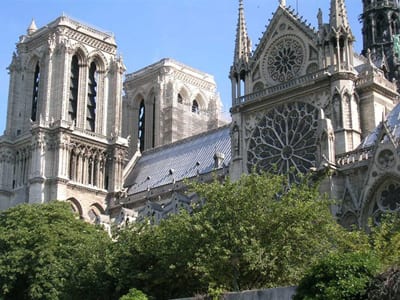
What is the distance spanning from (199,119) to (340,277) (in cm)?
6809

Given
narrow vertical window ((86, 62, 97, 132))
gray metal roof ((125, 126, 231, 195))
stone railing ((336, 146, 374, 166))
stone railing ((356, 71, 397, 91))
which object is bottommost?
stone railing ((336, 146, 374, 166))

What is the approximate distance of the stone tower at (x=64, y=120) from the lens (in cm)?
6894

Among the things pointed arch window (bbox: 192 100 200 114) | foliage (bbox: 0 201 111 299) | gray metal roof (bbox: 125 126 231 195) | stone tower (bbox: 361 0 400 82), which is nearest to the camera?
foliage (bbox: 0 201 111 299)

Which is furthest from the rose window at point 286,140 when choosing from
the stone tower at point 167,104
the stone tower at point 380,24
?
the stone tower at point 167,104

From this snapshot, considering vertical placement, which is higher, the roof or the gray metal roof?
the gray metal roof

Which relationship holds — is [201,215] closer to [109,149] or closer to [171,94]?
[109,149]

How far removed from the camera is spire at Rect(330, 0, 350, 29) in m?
47.7

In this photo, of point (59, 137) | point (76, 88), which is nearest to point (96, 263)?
point (59, 137)

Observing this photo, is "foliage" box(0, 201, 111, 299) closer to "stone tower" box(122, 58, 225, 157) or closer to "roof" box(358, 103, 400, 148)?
"roof" box(358, 103, 400, 148)

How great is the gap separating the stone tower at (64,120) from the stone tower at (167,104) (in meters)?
8.50

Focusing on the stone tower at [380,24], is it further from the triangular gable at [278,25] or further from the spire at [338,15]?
the spire at [338,15]

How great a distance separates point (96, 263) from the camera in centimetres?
3669

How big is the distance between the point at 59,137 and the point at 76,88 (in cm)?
763

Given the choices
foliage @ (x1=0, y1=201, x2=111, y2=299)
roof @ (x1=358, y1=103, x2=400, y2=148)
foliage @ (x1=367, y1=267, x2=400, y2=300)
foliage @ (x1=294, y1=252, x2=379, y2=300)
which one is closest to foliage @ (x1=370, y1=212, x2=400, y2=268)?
foliage @ (x1=294, y1=252, x2=379, y2=300)
